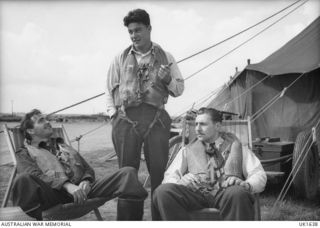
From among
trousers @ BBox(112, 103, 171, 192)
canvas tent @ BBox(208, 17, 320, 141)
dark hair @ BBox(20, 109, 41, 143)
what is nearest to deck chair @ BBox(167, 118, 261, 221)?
trousers @ BBox(112, 103, 171, 192)

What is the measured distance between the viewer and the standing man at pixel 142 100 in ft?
9.64

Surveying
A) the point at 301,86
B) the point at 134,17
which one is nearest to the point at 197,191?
the point at 134,17

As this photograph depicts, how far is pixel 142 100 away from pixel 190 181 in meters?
0.78

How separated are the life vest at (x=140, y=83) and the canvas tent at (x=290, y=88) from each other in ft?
9.10

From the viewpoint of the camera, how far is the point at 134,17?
9.44 feet

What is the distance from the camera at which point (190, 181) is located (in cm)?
258

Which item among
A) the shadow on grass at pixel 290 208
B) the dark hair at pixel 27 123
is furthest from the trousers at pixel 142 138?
the shadow on grass at pixel 290 208

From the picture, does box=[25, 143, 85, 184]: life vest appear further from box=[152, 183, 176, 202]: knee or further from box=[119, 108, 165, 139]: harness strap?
box=[152, 183, 176, 202]: knee

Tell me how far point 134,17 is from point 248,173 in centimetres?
147

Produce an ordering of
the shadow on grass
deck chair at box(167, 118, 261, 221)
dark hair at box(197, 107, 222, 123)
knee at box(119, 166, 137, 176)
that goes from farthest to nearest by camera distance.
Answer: the shadow on grass < dark hair at box(197, 107, 222, 123) < knee at box(119, 166, 137, 176) < deck chair at box(167, 118, 261, 221)

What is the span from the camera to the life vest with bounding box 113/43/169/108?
296cm

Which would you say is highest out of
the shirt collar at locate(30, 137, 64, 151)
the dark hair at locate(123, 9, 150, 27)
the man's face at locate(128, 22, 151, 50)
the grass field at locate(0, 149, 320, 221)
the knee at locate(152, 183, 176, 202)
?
the dark hair at locate(123, 9, 150, 27)

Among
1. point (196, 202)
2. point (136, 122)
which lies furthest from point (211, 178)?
point (136, 122)

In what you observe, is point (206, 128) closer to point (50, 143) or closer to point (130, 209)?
point (130, 209)
